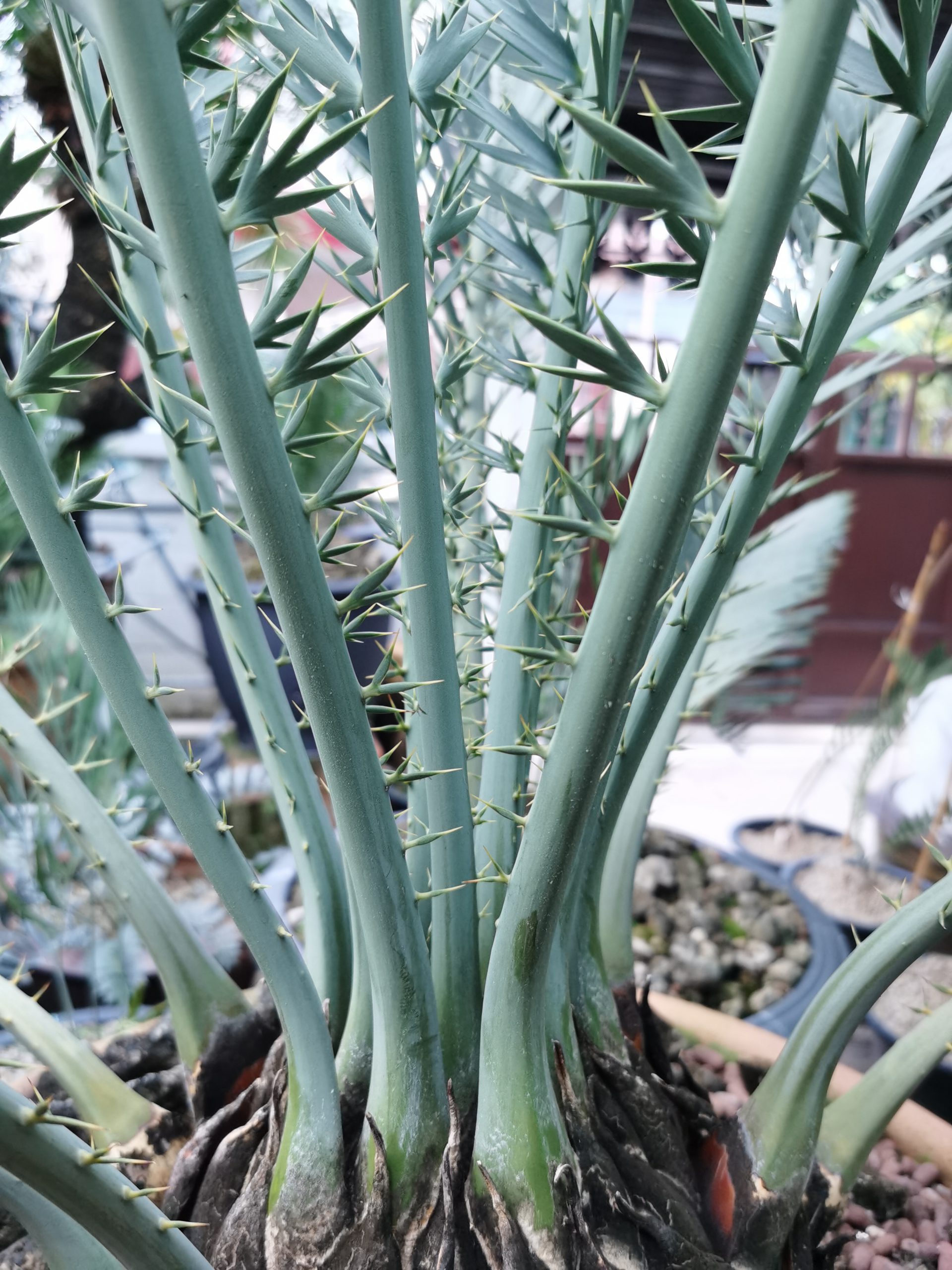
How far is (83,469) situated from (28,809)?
354 millimetres

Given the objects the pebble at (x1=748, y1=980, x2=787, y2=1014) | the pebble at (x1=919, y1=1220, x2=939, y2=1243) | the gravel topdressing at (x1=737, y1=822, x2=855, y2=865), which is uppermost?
the pebble at (x1=919, y1=1220, x2=939, y2=1243)

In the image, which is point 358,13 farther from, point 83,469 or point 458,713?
point 83,469

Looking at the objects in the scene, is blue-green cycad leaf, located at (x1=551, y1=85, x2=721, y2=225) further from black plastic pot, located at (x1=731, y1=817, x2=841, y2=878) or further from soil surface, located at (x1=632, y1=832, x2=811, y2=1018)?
black plastic pot, located at (x1=731, y1=817, x2=841, y2=878)

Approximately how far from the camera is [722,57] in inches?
8.7

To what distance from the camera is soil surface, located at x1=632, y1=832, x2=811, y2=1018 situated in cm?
93

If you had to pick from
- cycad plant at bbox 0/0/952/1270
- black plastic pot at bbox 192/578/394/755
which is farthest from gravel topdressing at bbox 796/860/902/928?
cycad plant at bbox 0/0/952/1270

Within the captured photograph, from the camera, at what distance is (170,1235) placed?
275mm

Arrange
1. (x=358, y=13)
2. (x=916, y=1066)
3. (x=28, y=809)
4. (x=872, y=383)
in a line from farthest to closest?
(x=28, y=809) → (x=872, y=383) → (x=916, y=1066) → (x=358, y=13)

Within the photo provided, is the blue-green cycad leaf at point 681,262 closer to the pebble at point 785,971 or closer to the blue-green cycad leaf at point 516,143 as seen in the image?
the blue-green cycad leaf at point 516,143

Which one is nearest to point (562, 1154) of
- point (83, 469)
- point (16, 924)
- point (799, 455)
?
point (16, 924)

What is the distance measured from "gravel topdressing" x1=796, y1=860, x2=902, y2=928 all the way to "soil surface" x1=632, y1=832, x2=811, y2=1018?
0.14 m

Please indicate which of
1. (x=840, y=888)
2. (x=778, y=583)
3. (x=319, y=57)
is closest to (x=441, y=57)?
(x=319, y=57)

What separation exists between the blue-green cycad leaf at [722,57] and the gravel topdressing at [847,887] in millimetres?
1086

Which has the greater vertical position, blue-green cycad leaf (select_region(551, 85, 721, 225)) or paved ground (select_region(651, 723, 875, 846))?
blue-green cycad leaf (select_region(551, 85, 721, 225))
